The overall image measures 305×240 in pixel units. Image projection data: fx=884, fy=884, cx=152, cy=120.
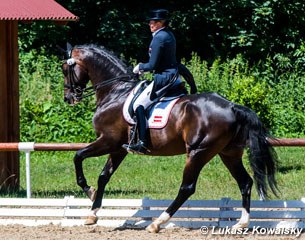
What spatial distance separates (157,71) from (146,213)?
1.66m

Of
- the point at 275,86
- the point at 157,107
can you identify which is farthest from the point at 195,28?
the point at 157,107

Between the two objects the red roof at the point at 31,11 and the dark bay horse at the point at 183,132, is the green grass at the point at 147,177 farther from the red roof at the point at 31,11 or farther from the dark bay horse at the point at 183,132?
the red roof at the point at 31,11

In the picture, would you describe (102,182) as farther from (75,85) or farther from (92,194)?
(75,85)

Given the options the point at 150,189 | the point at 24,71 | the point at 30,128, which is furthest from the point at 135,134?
the point at 24,71

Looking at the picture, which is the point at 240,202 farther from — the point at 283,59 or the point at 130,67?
the point at 283,59

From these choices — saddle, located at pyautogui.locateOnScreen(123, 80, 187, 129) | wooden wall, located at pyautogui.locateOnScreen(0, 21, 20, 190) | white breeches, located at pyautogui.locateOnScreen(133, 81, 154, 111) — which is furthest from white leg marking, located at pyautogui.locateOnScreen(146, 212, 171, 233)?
wooden wall, located at pyautogui.locateOnScreen(0, 21, 20, 190)

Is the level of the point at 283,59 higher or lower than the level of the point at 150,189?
higher

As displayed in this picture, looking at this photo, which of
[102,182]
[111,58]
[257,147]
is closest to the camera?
[257,147]

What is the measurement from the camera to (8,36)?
1298 cm

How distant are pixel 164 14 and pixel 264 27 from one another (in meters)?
12.9

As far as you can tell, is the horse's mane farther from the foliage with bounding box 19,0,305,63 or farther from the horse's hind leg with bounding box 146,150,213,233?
the foliage with bounding box 19,0,305,63

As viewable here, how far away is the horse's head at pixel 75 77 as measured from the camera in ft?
35.2

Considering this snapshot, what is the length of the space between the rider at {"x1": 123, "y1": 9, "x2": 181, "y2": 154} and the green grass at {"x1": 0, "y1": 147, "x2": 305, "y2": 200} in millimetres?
2592

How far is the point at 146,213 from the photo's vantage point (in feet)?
33.9
